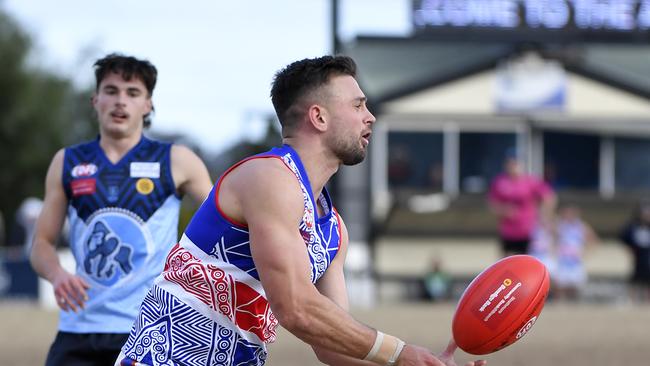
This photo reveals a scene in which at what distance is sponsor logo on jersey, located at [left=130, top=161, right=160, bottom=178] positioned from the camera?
A: 6020 mm

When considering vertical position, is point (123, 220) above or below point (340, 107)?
below

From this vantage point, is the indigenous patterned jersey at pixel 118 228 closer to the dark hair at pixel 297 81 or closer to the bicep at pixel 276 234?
the dark hair at pixel 297 81

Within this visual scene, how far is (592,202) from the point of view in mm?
27047

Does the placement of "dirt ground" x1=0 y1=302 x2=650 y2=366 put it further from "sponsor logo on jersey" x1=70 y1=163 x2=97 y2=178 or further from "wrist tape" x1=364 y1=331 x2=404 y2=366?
"wrist tape" x1=364 y1=331 x2=404 y2=366

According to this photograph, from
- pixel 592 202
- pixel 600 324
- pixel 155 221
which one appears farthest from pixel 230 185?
pixel 592 202

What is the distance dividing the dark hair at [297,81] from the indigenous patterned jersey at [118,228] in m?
1.69

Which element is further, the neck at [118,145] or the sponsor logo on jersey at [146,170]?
the neck at [118,145]

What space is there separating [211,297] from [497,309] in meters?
0.99

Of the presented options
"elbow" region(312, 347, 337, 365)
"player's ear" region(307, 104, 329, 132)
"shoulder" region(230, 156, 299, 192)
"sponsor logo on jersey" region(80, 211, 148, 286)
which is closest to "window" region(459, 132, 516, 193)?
"sponsor logo on jersey" region(80, 211, 148, 286)

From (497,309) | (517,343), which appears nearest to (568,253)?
(517,343)

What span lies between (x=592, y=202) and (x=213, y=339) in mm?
23507

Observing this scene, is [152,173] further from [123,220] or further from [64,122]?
[64,122]

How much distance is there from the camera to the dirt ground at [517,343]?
37.8 ft

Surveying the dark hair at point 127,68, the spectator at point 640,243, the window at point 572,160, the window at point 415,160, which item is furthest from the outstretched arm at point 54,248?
the window at point 572,160
